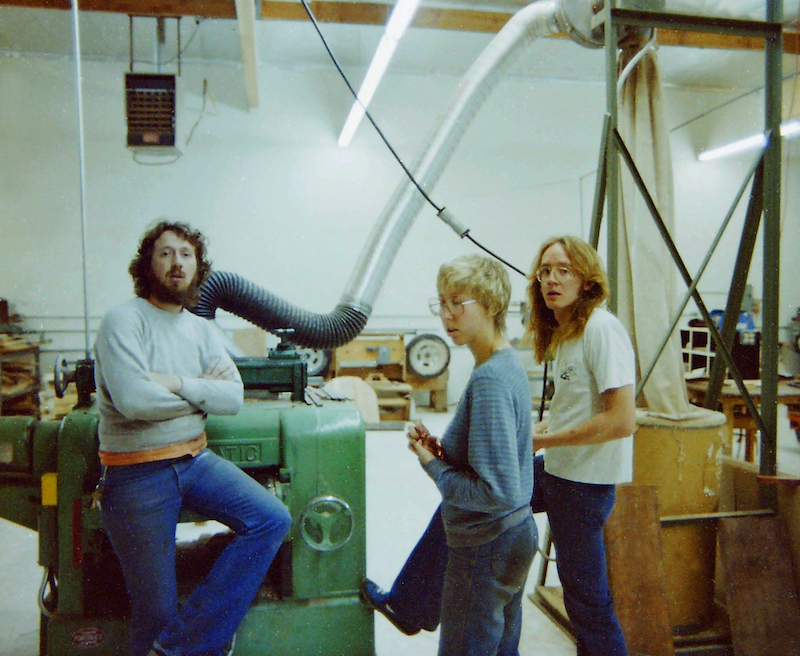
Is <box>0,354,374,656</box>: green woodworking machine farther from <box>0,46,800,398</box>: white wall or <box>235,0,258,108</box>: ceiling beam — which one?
<box>0,46,800,398</box>: white wall

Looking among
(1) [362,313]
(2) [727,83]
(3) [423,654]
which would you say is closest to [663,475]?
(3) [423,654]

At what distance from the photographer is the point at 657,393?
2.47 m

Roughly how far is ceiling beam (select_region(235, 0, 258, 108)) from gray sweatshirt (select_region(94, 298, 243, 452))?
9.33 feet

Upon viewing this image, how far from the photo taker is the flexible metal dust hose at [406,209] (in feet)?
9.43

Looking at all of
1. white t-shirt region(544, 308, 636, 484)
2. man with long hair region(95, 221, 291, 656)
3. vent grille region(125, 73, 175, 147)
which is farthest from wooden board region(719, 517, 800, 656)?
vent grille region(125, 73, 175, 147)

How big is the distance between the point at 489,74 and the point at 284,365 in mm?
2312

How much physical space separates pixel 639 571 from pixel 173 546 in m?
1.60

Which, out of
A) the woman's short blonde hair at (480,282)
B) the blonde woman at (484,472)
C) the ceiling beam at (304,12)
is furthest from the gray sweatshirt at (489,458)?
the ceiling beam at (304,12)

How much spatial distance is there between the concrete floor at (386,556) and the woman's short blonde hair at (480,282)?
155cm

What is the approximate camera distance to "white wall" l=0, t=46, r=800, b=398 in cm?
685

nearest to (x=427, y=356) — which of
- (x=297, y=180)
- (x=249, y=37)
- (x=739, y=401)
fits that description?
(x=297, y=180)

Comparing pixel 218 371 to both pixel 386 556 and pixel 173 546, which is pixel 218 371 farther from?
pixel 386 556

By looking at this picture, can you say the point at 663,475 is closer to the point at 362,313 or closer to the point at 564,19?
the point at 362,313

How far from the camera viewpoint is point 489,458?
133cm
